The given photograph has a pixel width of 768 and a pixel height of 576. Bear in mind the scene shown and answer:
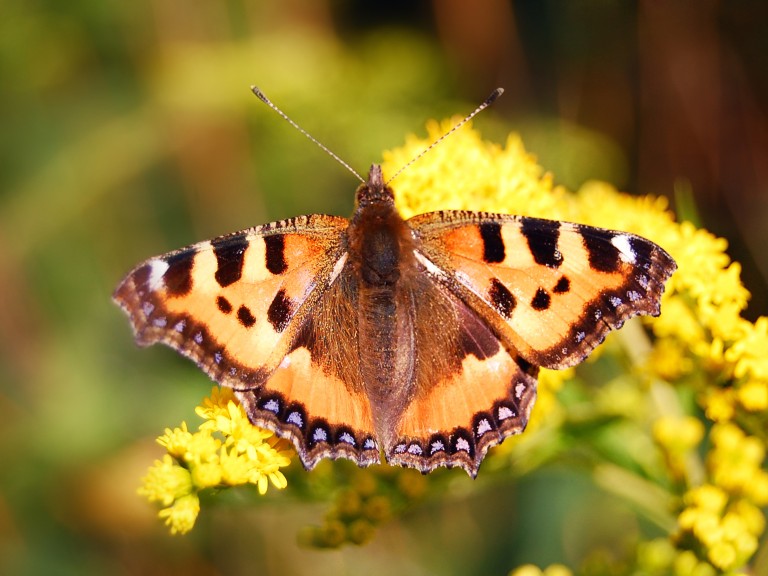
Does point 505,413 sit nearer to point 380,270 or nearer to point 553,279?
point 553,279

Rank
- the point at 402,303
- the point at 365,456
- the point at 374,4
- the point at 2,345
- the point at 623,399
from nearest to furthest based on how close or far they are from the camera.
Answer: the point at 365,456, the point at 402,303, the point at 623,399, the point at 2,345, the point at 374,4

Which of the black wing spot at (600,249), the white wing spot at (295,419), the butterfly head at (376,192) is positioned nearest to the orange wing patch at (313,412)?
the white wing spot at (295,419)

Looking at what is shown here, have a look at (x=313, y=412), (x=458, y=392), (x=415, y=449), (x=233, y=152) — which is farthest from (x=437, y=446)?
(x=233, y=152)

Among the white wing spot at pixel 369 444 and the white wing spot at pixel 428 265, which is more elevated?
the white wing spot at pixel 428 265

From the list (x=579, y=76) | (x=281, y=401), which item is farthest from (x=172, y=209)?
(x=281, y=401)

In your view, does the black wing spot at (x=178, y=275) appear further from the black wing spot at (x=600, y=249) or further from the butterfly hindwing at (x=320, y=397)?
the black wing spot at (x=600, y=249)

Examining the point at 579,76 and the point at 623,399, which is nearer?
the point at 623,399

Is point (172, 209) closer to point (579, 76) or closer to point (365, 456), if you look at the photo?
point (579, 76)
